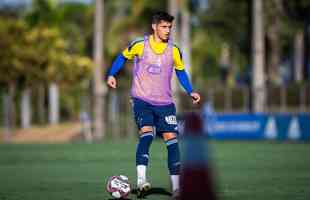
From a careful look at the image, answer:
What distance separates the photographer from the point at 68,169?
61.4 feet

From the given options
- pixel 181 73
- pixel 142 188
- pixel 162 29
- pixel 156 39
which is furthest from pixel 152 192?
pixel 162 29

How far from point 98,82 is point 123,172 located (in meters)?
32.0

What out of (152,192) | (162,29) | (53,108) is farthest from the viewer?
(53,108)

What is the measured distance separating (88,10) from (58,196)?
7903 cm

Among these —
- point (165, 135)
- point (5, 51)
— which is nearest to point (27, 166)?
point (165, 135)

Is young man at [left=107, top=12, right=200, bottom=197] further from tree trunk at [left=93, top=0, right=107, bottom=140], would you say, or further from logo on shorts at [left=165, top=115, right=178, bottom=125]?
tree trunk at [left=93, top=0, right=107, bottom=140]

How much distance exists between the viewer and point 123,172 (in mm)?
17672

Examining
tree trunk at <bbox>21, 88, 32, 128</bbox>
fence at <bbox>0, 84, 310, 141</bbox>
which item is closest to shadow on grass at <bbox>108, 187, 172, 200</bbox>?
fence at <bbox>0, 84, 310, 141</bbox>

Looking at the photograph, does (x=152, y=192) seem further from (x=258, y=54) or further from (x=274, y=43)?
(x=274, y=43)

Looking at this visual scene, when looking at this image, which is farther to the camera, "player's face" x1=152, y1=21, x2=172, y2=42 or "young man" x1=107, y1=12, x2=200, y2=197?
"young man" x1=107, y1=12, x2=200, y2=197

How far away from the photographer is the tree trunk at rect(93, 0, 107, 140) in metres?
48.3

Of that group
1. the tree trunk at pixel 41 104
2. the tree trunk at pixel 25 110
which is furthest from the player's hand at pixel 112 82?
the tree trunk at pixel 41 104

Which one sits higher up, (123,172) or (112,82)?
(112,82)

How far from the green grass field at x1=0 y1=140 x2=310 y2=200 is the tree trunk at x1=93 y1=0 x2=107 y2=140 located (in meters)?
22.0
